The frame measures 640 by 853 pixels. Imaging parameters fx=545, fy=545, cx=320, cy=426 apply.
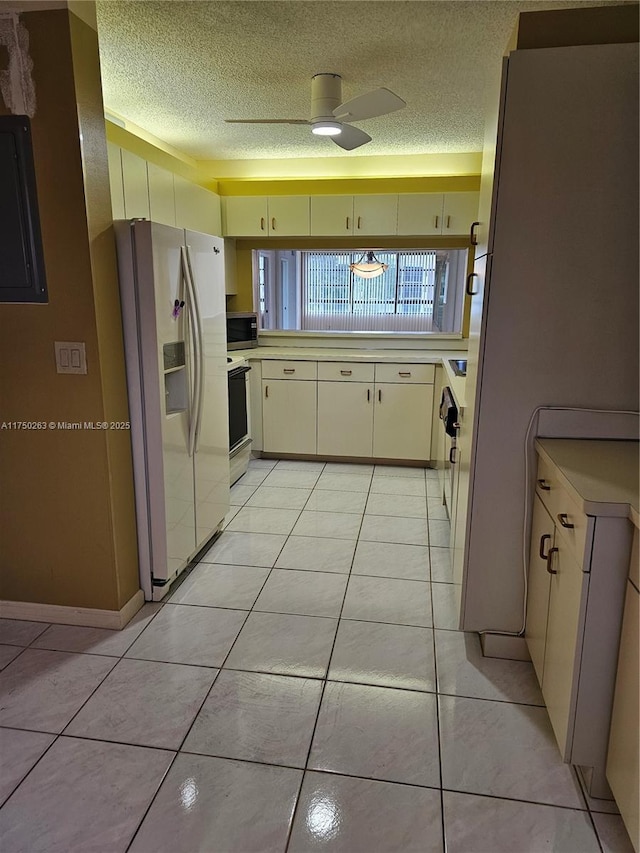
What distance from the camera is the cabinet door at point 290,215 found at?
179 inches

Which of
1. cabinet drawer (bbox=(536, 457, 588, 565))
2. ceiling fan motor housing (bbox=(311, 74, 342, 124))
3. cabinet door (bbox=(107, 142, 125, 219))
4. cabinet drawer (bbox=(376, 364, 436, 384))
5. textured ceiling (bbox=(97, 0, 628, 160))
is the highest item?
textured ceiling (bbox=(97, 0, 628, 160))

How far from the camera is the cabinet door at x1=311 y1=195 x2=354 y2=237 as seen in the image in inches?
177

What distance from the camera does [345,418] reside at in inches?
176

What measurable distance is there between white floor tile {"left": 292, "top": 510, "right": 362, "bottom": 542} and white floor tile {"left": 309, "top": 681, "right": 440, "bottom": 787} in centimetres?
130

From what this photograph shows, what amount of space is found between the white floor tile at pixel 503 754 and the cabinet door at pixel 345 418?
274 cm

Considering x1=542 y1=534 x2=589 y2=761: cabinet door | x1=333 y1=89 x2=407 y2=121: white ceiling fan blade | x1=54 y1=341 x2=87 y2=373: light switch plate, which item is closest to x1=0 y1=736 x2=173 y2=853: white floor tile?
x1=542 y1=534 x2=589 y2=761: cabinet door

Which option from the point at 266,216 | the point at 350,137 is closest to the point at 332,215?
the point at 266,216

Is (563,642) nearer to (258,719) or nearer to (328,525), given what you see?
(258,719)

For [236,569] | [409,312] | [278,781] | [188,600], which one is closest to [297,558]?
[236,569]

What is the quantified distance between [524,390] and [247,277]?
366 cm

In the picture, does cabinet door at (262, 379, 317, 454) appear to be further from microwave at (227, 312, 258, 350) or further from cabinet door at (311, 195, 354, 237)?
cabinet door at (311, 195, 354, 237)

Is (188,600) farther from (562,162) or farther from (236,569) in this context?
(562,162)

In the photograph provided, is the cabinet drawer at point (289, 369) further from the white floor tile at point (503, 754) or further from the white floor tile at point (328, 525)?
the white floor tile at point (503, 754)

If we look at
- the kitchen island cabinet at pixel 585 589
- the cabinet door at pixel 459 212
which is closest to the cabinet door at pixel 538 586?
the kitchen island cabinet at pixel 585 589
